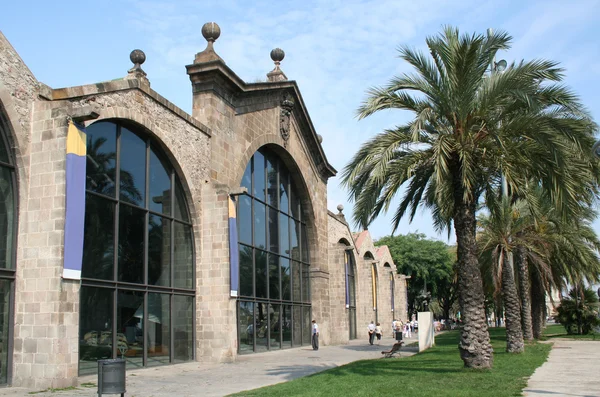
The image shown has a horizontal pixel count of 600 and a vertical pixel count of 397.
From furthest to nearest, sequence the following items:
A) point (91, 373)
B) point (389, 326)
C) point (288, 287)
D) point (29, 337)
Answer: point (389, 326)
point (288, 287)
point (91, 373)
point (29, 337)

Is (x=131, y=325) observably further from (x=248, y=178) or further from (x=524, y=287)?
(x=524, y=287)

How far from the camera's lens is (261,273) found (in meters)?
24.5

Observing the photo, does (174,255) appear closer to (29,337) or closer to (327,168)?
(29,337)

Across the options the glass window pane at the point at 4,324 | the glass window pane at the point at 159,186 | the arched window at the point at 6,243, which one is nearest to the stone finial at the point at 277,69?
the glass window pane at the point at 159,186

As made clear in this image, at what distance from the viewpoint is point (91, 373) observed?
567 inches

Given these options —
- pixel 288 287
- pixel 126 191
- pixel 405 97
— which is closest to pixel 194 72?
pixel 126 191

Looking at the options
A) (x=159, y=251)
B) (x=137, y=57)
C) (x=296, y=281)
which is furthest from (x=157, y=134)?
(x=296, y=281)

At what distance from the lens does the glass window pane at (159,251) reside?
17.8m

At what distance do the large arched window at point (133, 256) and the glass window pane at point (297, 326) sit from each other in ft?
29.3

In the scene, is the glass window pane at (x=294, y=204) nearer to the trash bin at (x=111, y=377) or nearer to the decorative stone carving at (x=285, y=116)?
the decorative stone carving at (x=285, y=116)

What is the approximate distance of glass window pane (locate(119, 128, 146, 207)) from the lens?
16.6 metres

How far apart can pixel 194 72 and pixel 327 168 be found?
13.2 meters

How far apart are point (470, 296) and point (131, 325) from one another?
366 inches

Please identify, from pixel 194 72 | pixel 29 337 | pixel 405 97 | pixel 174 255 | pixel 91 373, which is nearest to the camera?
pixel 29 337
